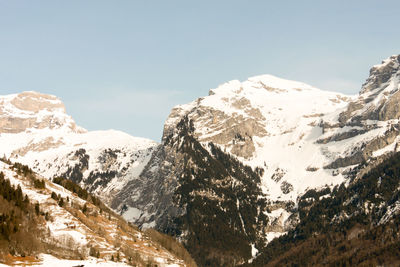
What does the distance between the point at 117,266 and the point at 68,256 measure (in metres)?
16.9

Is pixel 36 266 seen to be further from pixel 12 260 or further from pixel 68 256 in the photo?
pixel 68 256

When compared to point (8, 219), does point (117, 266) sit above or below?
below

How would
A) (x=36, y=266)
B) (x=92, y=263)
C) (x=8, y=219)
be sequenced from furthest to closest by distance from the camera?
(x=8, y=219) → (x=92, y=263) → (x=36, y=266)

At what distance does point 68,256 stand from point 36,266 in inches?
1148

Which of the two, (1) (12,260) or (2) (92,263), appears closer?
(1) (12,260)

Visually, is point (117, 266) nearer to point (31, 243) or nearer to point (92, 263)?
point (92, 263)

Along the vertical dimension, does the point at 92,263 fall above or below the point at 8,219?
below

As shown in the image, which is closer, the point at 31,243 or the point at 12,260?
the point at 12,260

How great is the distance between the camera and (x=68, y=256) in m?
184

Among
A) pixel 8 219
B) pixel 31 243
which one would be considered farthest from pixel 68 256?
pixel 8 219

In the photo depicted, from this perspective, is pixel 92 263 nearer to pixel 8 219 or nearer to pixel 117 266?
pixel 117 266

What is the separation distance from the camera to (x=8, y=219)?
191375mm

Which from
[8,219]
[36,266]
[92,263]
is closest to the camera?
[36,266]

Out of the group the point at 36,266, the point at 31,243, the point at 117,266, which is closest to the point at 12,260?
the point at 36,266
